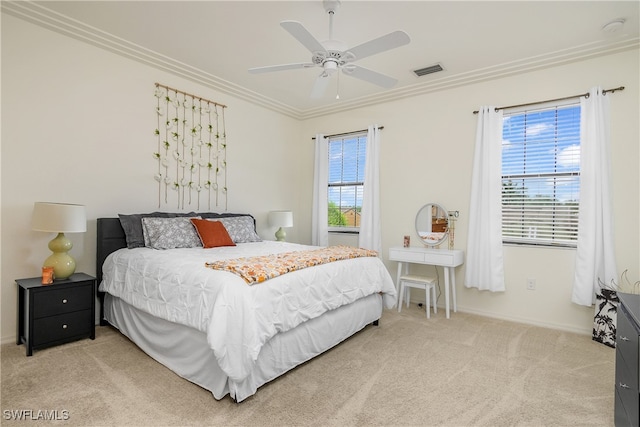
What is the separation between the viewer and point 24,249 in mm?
2908

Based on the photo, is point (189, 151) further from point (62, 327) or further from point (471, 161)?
point (471, 161)

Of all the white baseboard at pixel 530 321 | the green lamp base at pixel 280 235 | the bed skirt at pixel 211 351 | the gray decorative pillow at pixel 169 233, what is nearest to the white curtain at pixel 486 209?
the white baseboard at pixel 530 321

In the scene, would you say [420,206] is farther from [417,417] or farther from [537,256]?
[417,417]

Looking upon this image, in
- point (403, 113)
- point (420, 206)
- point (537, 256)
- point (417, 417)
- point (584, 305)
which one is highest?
point (403, 113)

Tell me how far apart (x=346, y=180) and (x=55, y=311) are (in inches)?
147

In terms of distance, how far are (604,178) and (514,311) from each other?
62.5 inches

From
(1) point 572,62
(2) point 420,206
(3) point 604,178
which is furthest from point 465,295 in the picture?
(1) point 572,62

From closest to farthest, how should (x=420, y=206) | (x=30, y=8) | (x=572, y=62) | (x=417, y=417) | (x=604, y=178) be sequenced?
(x=417, y=417) < (x=30, y=8) < (x=604, y=178) < (x=572, y=62) < (x=420, y=206)

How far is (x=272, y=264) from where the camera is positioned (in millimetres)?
2420

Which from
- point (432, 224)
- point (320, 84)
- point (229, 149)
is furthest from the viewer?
point (229, 149)

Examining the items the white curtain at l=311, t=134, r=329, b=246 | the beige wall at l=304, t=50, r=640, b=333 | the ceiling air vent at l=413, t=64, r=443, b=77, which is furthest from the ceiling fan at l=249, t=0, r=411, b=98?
the white curtain at l=311, t=134, r=329, b=246

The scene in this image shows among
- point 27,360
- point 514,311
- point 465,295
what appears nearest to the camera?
point 27,360

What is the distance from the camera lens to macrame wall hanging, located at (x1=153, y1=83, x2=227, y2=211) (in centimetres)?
→ 386

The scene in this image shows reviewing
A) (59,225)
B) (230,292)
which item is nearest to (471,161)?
(230,292)
